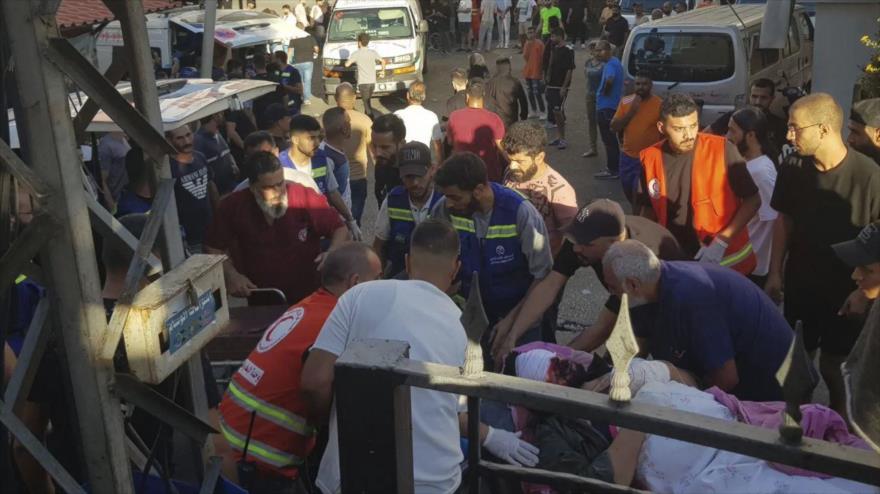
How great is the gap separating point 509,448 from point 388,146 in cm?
435

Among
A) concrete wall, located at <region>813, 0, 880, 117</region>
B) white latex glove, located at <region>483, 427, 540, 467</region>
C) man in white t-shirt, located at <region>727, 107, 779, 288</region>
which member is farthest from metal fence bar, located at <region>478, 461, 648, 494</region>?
concrete wall, located at <region>813, 0, 880, 117</region>

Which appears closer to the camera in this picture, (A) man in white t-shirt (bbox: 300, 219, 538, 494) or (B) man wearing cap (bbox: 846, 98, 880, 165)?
(A) man in white t-shirt (bbox: 300, 219, 538, 494)

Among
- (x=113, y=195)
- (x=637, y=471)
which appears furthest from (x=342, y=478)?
(x=113, y=195)

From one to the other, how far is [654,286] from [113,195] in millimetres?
5259

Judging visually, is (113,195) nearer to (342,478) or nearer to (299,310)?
(299,310)

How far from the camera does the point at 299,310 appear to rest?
12.0ft

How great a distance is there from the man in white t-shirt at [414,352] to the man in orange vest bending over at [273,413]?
0.18 metres

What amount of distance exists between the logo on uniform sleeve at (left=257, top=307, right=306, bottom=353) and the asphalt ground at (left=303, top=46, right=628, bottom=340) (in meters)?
2.51

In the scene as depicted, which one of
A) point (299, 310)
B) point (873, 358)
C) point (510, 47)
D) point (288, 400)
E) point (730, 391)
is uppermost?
point (873, 358)

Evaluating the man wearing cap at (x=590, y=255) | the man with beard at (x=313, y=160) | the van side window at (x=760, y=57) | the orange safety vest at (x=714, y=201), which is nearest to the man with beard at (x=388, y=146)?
the man with beard at (x=313, y=160)

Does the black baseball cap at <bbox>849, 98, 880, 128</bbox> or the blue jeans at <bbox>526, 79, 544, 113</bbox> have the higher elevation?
the black baseball cap at <bbox>849, 98, 880, 128</bbox>

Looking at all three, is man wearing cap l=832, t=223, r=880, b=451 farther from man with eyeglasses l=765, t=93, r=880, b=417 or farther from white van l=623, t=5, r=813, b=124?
white van l=623, t=5, r=813, b=124

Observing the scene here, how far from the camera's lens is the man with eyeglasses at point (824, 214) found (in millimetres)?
4738

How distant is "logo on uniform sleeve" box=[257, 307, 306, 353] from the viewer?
350 cm
